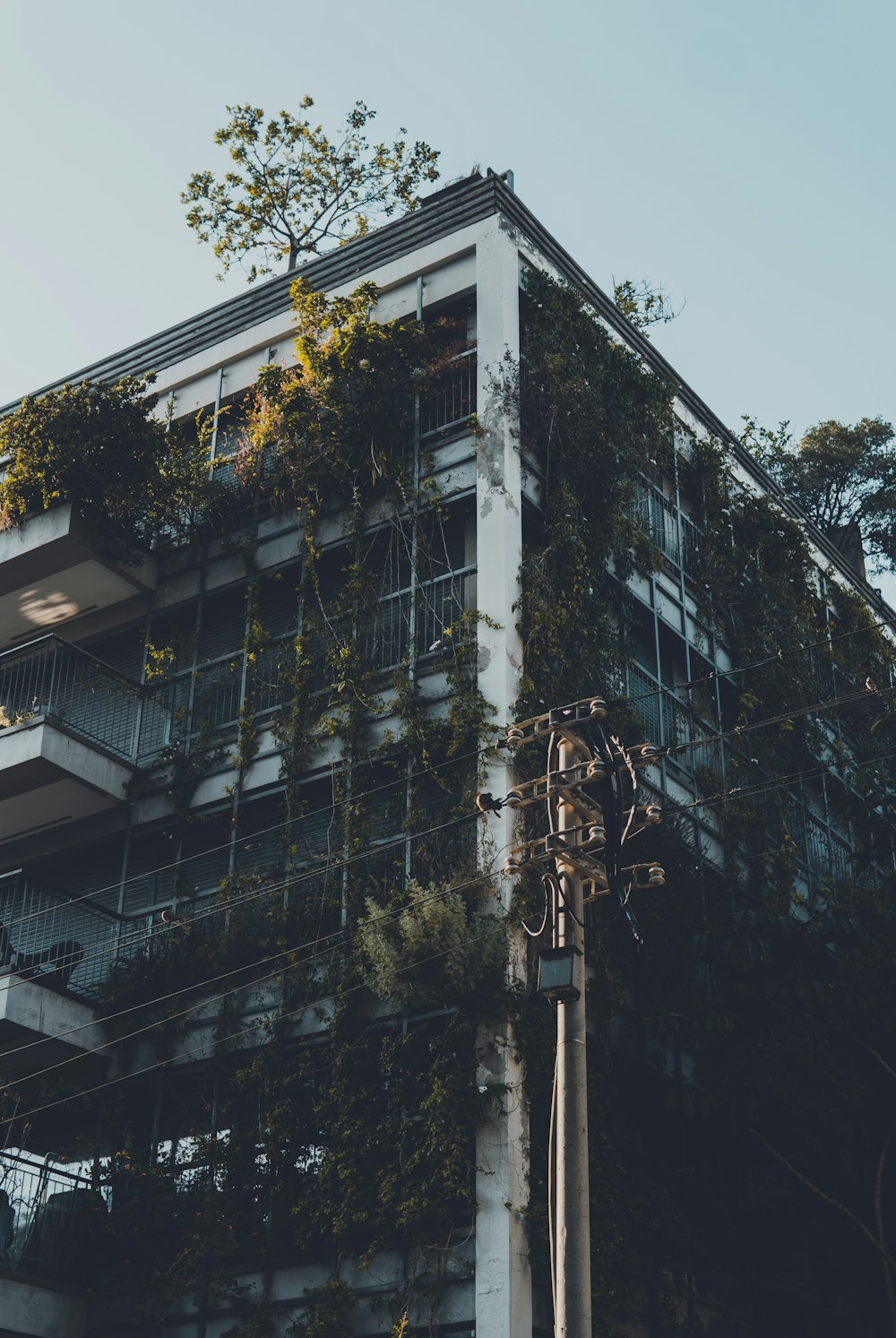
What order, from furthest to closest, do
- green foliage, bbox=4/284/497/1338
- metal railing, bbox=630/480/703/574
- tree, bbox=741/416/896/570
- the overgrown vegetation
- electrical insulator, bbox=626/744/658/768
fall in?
1. tree, bbox=741/416/896/570
2. metal railing, bbox=630/480/703/574
3. the overgrown vegetation
4. green foliage, bbox=4/284/497/1338
5. electrical insulator, bbox=626/744/658/768

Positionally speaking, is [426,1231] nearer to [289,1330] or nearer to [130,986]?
[289,1330]

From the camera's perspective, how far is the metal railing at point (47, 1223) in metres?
18.1

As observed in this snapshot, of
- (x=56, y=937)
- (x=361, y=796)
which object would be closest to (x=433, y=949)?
→ (x=361, y=796)

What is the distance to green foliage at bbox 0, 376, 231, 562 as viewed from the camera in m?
22.5

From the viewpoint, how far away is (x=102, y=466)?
22500 mm

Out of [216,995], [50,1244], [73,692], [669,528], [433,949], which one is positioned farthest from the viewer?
[669,528]

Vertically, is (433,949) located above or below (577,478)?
below

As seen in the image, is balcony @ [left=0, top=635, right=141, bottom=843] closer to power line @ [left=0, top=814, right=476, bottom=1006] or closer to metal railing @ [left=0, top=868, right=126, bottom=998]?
metal railing @ [left=0, top=868, right=126, bottom=998]

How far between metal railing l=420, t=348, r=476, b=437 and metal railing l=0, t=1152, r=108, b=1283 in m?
10.4

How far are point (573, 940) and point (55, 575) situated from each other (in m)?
13.2

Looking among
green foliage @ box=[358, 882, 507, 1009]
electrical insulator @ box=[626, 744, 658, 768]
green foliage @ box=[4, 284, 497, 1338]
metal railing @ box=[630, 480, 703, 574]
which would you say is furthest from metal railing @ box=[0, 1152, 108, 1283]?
metal railing @ box=[630, 480, 703, 574]

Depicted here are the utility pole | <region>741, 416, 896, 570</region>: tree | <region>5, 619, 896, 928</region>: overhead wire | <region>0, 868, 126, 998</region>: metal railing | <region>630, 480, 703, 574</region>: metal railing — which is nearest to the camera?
the utility pole

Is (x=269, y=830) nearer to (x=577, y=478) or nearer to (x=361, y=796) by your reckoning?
(x=361, y=796)

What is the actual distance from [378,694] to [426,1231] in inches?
257
